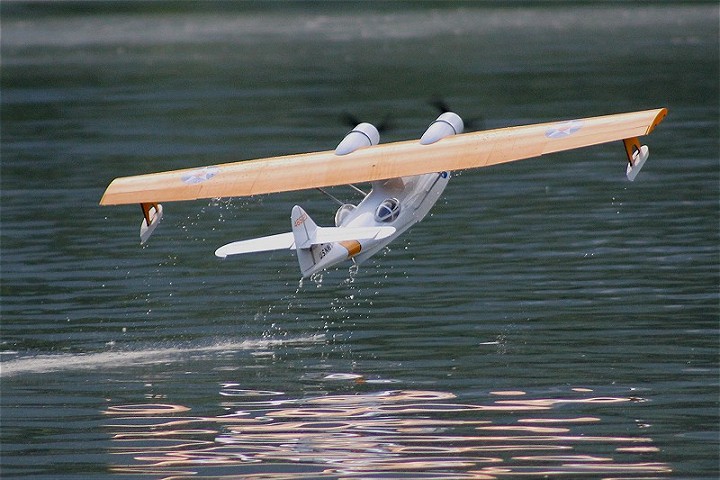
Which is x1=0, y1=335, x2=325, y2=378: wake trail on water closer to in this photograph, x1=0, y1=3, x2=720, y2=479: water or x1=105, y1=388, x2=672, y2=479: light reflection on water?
x1=0, y1=3, x2=720, y2=479: water

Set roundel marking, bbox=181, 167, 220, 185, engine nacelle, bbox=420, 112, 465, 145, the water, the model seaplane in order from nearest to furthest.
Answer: the water
the model seaplane
roundel marking, bbox=181, 167, 220, 185
engine nacelle, bbox=420, 112, 465, 145

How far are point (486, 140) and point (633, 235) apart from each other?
6251mm

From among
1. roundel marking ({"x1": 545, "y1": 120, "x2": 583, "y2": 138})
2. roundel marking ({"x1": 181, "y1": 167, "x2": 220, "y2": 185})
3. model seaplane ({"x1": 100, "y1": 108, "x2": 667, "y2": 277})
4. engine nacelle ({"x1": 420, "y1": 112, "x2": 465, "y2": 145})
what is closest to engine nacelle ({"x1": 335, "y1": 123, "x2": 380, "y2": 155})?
model seaplane ({"x1": 100, "y1": 108, "x2": 667, "y2": 277})

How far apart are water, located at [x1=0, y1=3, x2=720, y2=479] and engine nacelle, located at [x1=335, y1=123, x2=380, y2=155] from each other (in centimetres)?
224

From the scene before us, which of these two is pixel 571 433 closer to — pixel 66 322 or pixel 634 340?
pixel 634 340

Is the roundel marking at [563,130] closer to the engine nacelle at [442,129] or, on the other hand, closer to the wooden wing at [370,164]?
the wooden wing at [370,164]

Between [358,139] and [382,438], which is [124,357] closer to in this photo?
[382,438]

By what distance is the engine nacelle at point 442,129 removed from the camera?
25.7 m

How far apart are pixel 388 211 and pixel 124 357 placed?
18.2 ft

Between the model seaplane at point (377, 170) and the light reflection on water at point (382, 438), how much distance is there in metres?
5.24

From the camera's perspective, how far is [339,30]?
356 ft

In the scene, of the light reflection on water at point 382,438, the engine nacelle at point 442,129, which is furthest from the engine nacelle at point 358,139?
the light reflection on water at point 382,438

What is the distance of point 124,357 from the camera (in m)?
22.0

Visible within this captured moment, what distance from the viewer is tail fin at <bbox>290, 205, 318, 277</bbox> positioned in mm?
22453
